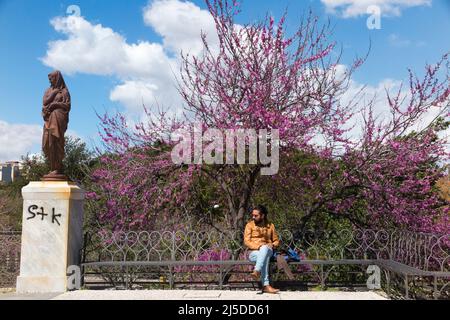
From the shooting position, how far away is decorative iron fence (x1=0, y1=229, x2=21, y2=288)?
9031 millimetres

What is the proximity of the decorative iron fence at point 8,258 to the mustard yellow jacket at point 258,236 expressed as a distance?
187 inches

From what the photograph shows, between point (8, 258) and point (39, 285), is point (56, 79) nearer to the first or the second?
point (39, 285)

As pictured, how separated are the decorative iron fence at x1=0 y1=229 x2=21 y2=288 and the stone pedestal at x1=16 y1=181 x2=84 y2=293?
1.70 metres

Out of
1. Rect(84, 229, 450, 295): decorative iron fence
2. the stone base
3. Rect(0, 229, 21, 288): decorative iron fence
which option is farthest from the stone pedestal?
Rect(0, 229, 21, 288): decorative iron fence

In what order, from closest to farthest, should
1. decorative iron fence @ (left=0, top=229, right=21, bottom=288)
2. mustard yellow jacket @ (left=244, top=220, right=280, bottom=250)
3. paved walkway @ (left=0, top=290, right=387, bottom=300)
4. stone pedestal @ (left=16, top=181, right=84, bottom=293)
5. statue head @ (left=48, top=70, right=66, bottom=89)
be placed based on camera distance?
paved walkway @ (left=0, top=290, right=387, bottom=300)
mustard yellow jacket @ (left=244, top=220, right=280, bottom=250)
stone pedestal @ (left=16, top=181, right=84, bottom=293)
statue head @ (left=48, top=70, right=66, bottom=89)
decorative iron fence @ (left=0, top=229, right=21, bottom=288)

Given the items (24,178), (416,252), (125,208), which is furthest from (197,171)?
(24,178)

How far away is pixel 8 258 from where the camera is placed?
912 cm

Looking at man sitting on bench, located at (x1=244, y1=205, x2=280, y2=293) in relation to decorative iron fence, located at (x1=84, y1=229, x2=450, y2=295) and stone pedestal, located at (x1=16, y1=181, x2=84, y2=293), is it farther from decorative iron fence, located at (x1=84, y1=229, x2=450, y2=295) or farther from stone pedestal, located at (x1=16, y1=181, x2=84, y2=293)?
stone pedestal, located at (x1=16, y1=181, x2=84, y2=293)

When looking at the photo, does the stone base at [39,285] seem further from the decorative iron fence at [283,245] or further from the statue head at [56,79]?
the statue head at [56,79]

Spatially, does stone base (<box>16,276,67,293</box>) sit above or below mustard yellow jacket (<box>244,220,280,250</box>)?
below

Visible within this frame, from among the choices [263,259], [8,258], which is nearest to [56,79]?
[8,258]

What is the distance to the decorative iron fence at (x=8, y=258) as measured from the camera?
9.03 metres

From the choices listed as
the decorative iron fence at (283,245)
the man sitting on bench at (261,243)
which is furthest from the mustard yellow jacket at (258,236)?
the decorative iron fence at (283,245)

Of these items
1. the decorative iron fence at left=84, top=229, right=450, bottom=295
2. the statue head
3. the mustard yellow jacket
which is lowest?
the decorative iron fence at left=84, top=229, right=450, bottom=295
